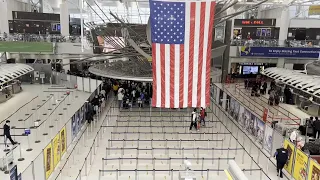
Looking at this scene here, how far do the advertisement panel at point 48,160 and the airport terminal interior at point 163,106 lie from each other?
0.06 m

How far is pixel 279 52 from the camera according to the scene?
3112 centimetres

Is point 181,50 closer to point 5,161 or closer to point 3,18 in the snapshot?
point 5,161

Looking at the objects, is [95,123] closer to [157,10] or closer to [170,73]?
[170,73]

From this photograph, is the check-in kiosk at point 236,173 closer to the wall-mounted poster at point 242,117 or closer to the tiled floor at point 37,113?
the tiled floor at point 37,113

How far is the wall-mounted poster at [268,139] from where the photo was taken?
1338cm

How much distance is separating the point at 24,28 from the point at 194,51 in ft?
96.8

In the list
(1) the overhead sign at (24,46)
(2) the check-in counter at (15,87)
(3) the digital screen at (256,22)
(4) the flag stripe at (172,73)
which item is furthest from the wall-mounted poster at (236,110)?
(3) the digital screen at (256,22)

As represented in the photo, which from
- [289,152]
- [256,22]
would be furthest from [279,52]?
[289,152]

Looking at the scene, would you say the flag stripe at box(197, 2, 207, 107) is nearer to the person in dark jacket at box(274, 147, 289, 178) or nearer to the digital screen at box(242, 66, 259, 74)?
the person in dark jacket at box(274, 147, 289, 178)

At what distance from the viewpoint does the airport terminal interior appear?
10.1 metres

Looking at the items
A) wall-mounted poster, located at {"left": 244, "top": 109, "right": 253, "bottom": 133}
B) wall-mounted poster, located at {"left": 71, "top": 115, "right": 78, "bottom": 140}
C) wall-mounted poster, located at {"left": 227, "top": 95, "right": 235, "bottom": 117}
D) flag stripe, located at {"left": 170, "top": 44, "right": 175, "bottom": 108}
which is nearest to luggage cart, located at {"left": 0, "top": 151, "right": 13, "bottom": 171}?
wall-mounted poster, located at {"left": 71, "top": 115, "right": 78, "bottom": 140}

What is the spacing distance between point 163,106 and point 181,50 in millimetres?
1919

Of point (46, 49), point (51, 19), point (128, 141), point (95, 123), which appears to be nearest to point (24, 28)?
point (51, 19)

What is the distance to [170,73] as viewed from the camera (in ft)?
33.6
